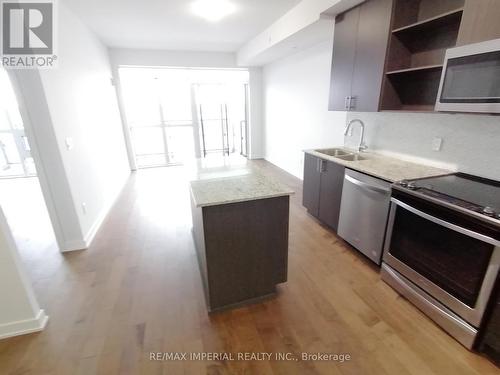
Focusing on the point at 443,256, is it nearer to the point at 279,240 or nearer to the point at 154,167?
the point at 279,240

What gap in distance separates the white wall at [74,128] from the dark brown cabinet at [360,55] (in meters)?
3.10

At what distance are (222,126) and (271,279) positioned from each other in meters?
5.56

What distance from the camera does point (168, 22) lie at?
3545mm

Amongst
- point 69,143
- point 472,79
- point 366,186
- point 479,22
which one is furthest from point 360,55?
point 69,143

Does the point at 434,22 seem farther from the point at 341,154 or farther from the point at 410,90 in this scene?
the point at 341,154

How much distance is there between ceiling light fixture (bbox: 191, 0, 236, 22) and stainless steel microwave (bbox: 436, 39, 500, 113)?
8.49 ft

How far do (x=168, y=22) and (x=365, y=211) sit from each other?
383cm

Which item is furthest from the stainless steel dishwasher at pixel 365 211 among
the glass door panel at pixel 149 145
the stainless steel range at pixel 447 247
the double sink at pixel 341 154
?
the glass door panel at pixel 149 145

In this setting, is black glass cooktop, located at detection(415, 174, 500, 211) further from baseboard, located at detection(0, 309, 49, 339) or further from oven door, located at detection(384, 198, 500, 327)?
baseboard, located at detection(0, 309, 49, 339)

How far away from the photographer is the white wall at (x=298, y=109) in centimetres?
378

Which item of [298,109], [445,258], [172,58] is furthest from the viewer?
[172,58]

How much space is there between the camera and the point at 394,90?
92.3 inches

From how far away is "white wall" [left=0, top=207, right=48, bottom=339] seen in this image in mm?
1556

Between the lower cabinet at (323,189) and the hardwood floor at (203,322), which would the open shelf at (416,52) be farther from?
the hardwood floor at (203,322)
